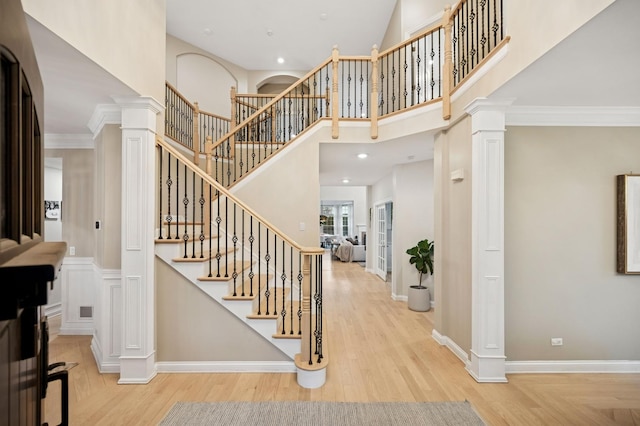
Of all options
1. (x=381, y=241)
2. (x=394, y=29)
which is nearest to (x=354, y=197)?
(x=381, y=241)

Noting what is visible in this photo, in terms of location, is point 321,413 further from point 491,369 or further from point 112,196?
point 112,196

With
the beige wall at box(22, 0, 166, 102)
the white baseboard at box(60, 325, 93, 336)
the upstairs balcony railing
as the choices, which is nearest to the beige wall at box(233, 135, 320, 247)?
the upstairs balcony railing

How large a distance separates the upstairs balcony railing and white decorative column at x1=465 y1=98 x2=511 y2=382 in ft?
2.07

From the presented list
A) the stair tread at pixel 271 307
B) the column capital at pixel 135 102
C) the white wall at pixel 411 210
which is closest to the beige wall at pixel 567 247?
the stair tread at pixel 271 307

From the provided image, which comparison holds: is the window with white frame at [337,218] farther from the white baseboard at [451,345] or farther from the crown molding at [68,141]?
the crown molding at [68,141]

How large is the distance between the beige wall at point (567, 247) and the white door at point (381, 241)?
175 inches

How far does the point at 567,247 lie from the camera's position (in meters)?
3.17

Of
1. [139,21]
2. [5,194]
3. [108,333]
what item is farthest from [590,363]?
[139,21]

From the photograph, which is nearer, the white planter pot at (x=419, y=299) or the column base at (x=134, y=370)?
the column base at (x=134, y=370)

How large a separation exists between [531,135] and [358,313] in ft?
11.4

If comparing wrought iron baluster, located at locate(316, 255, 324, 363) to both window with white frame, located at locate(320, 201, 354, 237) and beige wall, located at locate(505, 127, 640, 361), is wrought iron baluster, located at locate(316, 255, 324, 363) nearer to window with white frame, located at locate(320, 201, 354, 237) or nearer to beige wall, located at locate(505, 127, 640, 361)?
beige wall, located at locate(505, 127, 640, 361)

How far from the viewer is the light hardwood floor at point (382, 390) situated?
246 cm

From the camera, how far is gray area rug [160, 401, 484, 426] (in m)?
2.35

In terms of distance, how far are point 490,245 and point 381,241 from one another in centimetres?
530
